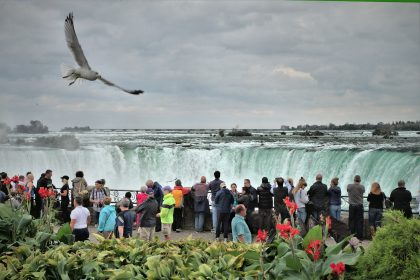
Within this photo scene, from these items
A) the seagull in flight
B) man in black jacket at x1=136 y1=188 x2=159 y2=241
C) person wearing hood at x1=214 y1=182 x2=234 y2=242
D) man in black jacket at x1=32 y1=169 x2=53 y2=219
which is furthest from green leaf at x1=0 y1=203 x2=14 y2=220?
man in black jacket at x1=32 y1=169 x2=53 y2=219

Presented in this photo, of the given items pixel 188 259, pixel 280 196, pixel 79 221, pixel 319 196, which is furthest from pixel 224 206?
pixel 188 259

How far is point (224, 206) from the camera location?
7.54 m

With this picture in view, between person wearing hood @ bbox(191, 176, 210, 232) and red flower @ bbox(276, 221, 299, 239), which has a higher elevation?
red flower @ bbox(276, 221, 299, 239)

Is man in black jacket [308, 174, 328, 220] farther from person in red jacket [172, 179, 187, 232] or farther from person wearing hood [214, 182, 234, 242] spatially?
person in red jacket [172, 179, 187, 232]

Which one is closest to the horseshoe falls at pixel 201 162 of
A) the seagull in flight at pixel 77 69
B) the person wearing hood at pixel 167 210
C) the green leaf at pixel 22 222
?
the person wearing hood at pixel 167 210

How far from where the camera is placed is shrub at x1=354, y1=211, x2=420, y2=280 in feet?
7.75

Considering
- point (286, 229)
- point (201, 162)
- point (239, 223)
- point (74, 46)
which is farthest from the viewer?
point (201, 162)

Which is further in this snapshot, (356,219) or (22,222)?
(356,219)

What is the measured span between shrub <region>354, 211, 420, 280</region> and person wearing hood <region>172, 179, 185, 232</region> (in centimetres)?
584

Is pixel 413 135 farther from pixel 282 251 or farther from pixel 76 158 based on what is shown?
pixel 282 251

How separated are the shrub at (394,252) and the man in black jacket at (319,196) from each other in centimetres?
514

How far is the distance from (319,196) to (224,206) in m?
1.36

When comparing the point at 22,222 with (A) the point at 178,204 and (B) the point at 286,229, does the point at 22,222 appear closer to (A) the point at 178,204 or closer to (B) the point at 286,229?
(B) the point at 286,229

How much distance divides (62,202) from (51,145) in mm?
12624
